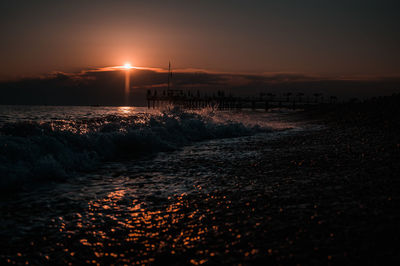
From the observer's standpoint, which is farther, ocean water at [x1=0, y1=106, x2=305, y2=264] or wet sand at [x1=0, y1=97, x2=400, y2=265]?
ocean water at [x1=0, y1=106, x2=305, y2=264]

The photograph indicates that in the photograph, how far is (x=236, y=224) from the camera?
312cm

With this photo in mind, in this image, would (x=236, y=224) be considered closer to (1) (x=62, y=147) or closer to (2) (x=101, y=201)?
(2) (x=101, y=201)

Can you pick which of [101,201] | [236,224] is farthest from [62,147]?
[236,224]

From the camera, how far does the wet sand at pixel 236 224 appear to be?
244 centimetres

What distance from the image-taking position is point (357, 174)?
16.2 feet

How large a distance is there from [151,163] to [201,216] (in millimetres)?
4326

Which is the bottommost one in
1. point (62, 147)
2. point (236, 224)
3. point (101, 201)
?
point (101, 201)

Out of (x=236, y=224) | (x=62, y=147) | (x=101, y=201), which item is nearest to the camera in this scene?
(x=236, y=224)

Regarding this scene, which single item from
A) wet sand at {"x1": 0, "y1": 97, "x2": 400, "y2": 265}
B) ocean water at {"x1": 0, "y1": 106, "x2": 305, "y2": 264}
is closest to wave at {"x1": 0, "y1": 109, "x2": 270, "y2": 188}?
ocean water at {"x1": 0, "y1": 106, "x2": 305, "y2": 264}

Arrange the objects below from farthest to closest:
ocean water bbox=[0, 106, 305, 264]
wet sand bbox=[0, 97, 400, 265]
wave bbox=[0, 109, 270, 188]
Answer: wave bbox=[0, 109, 270, 188] → ocean water bbox=[0, 106, 305, 264] → wet sand bbox=[0, 97, 400, 265]

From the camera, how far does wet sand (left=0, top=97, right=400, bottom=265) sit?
244cm

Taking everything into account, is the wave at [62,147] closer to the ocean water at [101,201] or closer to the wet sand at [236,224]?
the ocean water at [101,201]

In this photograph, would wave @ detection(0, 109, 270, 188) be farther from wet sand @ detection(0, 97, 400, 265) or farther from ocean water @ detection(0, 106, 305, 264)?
wet sand @ detection(0, 97, 400, 265)

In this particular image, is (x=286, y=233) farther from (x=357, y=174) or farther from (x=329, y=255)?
(x=357, y=174)
